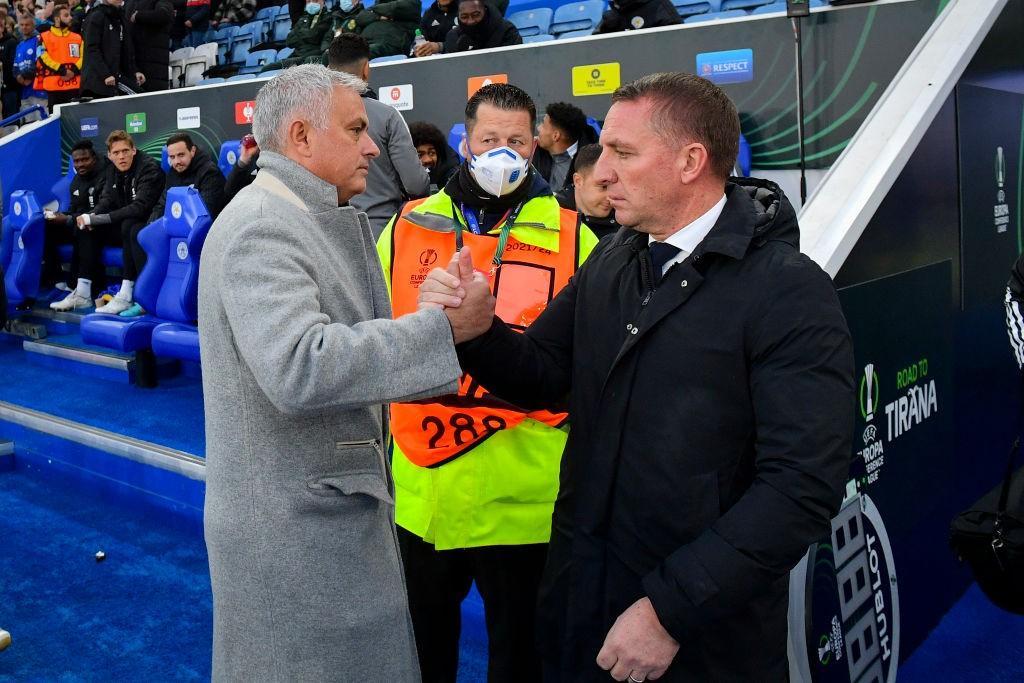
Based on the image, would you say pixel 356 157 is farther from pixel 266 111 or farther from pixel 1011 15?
pixel 1011 15

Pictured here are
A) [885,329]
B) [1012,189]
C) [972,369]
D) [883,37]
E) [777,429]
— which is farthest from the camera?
[883,37]

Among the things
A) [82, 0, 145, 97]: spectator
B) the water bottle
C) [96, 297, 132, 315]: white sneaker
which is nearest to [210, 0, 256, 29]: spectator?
[82, 0, 145, 97]: spectator

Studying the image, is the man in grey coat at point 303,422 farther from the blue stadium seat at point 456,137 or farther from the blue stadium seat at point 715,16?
the blue stadium seat at point 715,16

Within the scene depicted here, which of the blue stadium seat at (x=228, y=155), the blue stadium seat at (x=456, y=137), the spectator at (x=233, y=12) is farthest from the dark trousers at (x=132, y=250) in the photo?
the spectator at (x=233, y=12)

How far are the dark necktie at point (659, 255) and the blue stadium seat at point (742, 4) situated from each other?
5.16m

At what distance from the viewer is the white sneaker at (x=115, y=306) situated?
648cm

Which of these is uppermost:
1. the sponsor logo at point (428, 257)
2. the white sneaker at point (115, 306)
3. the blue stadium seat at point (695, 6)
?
the blue stadium seat at point (695, 6)

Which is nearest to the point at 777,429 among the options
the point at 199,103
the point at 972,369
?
the point at 972,369

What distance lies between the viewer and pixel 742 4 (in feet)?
20.1

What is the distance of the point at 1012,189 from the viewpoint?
3236mm

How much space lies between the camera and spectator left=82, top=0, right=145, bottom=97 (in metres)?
8.69

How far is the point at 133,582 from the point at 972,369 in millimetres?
2988

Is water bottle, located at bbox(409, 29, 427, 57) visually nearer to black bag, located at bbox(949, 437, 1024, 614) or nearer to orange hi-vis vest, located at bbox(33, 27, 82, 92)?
orange hi-vis vest, located at bbox(33, 27, 82, 92)

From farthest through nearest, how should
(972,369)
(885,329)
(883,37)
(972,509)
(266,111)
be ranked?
(883,37) → (972,369) → (885,329) → (972,509) → (266,111)
